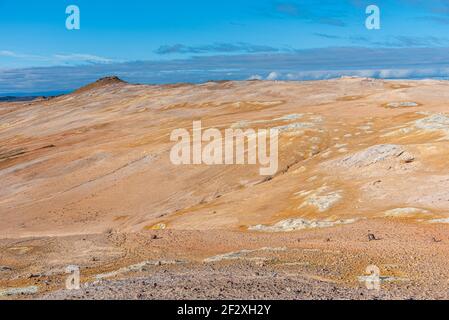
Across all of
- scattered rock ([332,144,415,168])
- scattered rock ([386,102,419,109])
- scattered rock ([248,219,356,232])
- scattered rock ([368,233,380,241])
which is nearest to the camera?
scattered rock ([368,233,380,241])

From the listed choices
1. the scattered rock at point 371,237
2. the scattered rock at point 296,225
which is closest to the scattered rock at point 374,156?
the scattered rock at point 296,225

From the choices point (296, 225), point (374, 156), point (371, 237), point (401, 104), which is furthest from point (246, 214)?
point (401, 104)

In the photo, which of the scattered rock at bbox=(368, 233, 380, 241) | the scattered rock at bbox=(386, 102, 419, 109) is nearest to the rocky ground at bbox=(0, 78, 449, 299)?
the scattered rock at bbox=(368, 233, 380, 241)

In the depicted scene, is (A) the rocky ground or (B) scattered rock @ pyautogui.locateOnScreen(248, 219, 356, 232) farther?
(B) scattered rock @ pyautogui.locateOnScreen(248, 219, 356, 232)

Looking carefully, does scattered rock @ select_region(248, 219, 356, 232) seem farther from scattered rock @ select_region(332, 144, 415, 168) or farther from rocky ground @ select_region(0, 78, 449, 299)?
scattered rock @ select_region(332, 144, 415, 168)

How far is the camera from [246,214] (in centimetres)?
4766

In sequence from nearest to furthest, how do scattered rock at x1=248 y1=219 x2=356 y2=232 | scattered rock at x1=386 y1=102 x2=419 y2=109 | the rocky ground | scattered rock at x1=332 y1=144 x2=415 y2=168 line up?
the rocky ground
scattered rock at x1=248 y1=219 x2=356 y2=232
scattered rock at x1=332 y1=144 x2=415 y2=168
scattered rock at x1=386 y1=102 x2=419 y2=109

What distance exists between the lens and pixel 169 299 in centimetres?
1984

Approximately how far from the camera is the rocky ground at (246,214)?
23.8 m

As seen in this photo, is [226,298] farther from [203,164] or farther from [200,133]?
[200,133]

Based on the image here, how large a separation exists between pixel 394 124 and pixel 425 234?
178 ft

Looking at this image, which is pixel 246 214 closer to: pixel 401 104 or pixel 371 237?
pixel 371 237

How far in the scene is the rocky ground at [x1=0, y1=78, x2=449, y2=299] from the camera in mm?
23750
